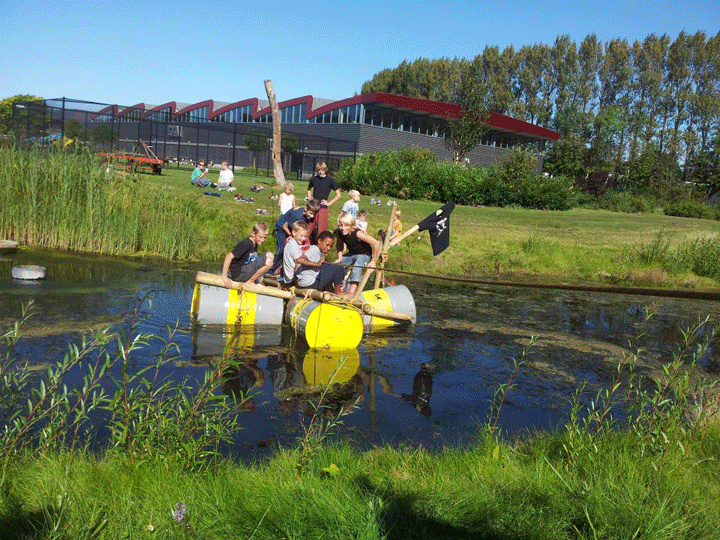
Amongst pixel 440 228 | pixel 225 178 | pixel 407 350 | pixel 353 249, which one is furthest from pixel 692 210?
pixel 407 350

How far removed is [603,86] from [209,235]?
236ft

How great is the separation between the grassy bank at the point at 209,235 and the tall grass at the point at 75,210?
21 mm

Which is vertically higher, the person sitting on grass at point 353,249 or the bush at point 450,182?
the bush at point 450,182

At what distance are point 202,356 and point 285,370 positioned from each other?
1.06 metres

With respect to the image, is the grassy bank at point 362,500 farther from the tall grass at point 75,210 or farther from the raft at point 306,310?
the tall grass at point 75,210

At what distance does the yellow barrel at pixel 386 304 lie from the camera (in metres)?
10.3

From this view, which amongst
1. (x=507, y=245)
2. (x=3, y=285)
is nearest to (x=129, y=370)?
(x=3, y=285)

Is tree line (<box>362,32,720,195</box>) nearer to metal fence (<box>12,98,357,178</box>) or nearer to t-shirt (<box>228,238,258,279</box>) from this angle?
metal fence (<box>12,98,357,178</box>)

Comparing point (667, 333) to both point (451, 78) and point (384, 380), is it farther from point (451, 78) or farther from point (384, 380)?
point (451, 78)

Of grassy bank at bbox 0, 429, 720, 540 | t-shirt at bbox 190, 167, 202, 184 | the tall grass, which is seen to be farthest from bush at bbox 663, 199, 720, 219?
grassy bank at bbox 0, 429, 720, 540

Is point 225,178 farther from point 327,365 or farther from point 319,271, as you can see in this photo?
point 327,365

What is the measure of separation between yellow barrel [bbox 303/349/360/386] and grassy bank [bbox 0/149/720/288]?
7618 mm

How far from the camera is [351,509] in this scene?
12.4 feet

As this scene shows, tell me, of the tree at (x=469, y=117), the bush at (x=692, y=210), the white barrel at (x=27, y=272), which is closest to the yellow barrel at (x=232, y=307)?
the white barrel at (x=27, y=272)
